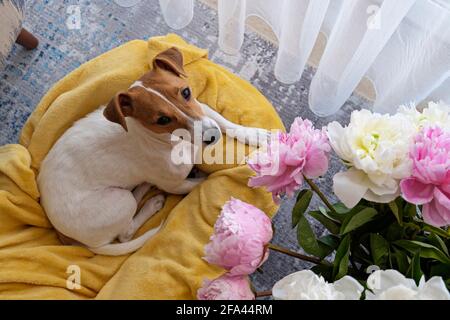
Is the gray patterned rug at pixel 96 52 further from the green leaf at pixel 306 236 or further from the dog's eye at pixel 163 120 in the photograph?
the green leaf at pixel 306 236

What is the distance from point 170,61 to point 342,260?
0.72m

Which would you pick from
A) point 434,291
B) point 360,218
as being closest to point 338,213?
point 360,218

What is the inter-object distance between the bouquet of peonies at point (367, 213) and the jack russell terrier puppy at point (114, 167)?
1.68 feet

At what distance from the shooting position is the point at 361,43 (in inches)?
59.3

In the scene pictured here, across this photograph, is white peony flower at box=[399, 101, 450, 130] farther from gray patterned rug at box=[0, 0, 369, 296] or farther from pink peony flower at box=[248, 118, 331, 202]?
gray patterned rug at box=[0, 0, 369, 296]

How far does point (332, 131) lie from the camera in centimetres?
84

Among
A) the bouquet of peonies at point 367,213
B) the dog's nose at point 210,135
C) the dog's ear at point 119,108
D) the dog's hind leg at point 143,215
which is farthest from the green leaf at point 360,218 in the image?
the dog's hind leg at point 143,215

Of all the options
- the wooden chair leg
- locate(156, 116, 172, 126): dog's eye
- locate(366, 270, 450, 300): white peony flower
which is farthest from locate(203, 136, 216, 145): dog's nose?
the wooden chair leg

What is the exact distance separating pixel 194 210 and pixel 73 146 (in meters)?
0.40

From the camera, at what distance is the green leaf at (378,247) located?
3.04 feet
